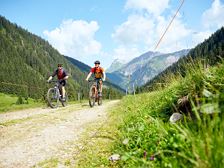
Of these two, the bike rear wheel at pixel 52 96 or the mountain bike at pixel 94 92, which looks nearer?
the mountain bike at pixel 94 92

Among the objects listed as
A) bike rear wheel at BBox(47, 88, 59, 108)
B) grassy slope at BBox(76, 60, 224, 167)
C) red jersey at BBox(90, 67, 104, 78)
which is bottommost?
grassy slope at BBox(76, 60, 224, 167)

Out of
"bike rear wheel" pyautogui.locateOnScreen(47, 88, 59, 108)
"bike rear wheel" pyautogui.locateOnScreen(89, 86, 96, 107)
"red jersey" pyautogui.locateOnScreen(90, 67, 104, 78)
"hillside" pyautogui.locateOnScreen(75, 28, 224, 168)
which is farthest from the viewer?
"bike rear wheel" pyautogui.locateOnScreen(47, 88, 59, 108)

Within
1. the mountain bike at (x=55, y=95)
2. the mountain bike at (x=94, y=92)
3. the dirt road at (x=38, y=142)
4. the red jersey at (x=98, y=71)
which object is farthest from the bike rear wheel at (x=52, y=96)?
the dirt road at (x=38, y=142)

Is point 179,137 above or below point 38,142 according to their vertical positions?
above

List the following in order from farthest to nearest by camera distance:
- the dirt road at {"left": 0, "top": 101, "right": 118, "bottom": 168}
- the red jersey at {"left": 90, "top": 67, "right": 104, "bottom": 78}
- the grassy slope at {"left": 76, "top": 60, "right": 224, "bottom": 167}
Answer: the red jersey at {"left": 90, "top": 67, "right": 104, "bottom": 78}, the dirt road at {"left": 0, "top": 101, "right": 118, "bottom": 168}, the grassy slope at {"left": 76, "top": 60, "right": 224, "bottom": 167}

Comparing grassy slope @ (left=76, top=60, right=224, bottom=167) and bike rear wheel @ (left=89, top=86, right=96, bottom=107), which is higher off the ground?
bike rear wheel @ (left=89, top=86, right=96, bottom=107)

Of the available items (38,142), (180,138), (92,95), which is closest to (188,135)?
(180,138)

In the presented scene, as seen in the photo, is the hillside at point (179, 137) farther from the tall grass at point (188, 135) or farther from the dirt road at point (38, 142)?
the dirt road at point (38, 142)

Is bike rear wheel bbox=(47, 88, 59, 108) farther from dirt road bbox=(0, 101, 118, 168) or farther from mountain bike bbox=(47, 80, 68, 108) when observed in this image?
dirt road bbox=(0, 101, 118, 168)

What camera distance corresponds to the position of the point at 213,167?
272cm

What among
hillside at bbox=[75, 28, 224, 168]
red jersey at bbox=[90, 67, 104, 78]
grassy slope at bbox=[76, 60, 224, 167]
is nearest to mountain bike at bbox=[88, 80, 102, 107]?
red jersey at bbox=[90, 67, 104, 78]

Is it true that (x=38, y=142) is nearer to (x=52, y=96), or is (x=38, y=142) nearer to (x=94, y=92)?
(x=94, y=92)

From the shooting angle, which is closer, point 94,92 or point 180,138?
point 180,138

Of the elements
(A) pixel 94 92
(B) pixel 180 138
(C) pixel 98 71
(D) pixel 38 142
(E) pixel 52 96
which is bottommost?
(D) pixel 38 142
